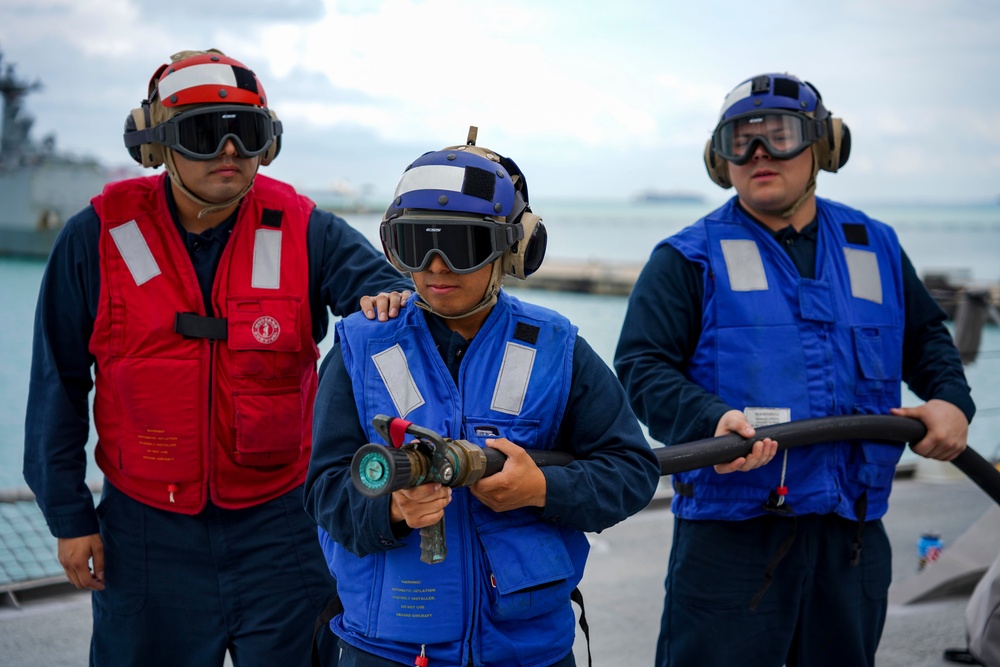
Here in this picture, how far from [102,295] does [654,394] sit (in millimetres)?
1375

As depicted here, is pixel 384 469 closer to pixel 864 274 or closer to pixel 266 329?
pixel 266 329

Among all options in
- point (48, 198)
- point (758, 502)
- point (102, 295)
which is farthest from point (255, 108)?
point (48, 198)

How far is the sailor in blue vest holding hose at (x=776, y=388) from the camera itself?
8.50 ft

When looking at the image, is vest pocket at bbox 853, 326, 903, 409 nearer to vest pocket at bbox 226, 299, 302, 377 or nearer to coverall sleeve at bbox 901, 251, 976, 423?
coverall sleeve at bbox 901, 251, 976, 423

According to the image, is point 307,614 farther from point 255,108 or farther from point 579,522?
point 255,108

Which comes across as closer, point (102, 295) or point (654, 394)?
point (102, 295)

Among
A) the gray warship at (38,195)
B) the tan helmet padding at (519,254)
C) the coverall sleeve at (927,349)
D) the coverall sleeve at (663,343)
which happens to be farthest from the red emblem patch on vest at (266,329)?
the gray warship at (38,195)

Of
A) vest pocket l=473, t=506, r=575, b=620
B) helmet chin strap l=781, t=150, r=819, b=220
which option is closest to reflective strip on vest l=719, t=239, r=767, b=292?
helmet chin strap l=781, t=150, r=819, b=220

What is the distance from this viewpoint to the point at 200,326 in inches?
95.7

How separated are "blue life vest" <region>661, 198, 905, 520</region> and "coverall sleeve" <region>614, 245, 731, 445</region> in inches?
Answer: 1.7

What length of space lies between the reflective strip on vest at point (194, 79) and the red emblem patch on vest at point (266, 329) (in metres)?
0.58

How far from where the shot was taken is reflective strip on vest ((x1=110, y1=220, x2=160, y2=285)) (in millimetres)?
2434

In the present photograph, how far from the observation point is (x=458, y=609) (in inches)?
69.9

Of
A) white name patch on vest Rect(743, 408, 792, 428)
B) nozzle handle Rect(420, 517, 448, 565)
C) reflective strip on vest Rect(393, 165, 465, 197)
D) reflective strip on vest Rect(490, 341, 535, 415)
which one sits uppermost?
reflective strip on vest Rect(393, 165, 465, 197)
